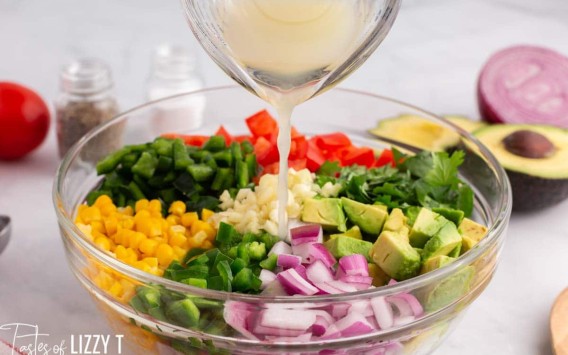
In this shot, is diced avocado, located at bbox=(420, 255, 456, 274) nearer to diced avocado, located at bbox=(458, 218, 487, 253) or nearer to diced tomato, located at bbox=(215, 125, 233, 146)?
diced avocado, located at bbox=(458, 218, 487, 253)

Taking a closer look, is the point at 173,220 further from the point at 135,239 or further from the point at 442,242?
the point at 442,242

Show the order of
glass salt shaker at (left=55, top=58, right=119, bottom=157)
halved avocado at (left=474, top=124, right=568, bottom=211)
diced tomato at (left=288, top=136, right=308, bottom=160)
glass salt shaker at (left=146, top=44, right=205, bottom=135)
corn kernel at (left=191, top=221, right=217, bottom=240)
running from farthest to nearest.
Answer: glass salt shaker at (left=146, top=44, right=205, bottom=135) < glass salt shaker at (left=55, top=58, right=119, bottom=157) < halved avocado at (left=474, top=124, right=568, bottom=211) < diced tomato at (left=288, top=136, right=308, bottom=160) < corn kernel at (left=191, top=221, right=217, bottom=240)

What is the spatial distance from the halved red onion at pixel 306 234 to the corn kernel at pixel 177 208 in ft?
1.22

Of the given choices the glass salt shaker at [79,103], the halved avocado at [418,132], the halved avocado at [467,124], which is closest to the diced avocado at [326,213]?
the halved avocado at [418,132]

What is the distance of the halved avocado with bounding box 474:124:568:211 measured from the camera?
2797 mm

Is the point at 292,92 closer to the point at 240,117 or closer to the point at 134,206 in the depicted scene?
the point at 134,206

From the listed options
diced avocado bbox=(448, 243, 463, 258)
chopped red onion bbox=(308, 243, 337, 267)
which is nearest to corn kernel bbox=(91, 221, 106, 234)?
chopped red onion bbox=(308, 243, 337, 267)

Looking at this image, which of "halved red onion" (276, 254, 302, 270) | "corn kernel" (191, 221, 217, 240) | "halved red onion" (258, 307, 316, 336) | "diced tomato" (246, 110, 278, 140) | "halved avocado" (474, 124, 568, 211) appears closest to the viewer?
"halved red onion" (258, 307, 316, 336)

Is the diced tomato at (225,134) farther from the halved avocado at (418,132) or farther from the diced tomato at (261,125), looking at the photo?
the halved avocado at (418,132)

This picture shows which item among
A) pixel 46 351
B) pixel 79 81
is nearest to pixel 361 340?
pixel 46 351

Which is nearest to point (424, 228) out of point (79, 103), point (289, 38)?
point (289, 38)

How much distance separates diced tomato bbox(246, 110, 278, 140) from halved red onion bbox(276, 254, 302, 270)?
2.18 ft

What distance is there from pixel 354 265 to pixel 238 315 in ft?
1.06

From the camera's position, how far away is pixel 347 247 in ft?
6.73
